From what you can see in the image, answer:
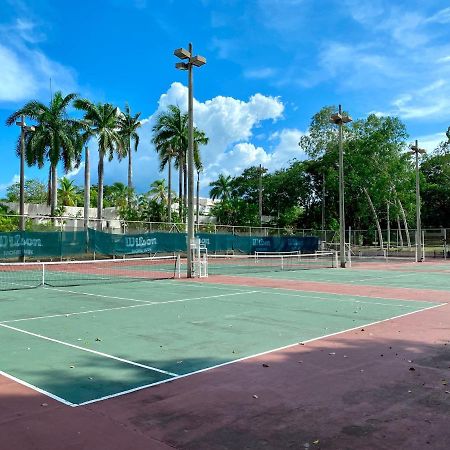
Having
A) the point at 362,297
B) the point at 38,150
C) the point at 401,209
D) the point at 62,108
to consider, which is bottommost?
the point at 362,297

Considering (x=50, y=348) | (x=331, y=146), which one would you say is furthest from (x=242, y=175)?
(x=50, y=348)

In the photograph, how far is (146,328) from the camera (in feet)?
30.0

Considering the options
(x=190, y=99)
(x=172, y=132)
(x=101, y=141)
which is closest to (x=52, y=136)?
(x=101, y=141)

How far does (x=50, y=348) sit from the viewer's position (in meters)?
7.46

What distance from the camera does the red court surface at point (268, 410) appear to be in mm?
4121

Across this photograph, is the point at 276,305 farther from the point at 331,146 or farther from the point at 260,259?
the point at 331,146

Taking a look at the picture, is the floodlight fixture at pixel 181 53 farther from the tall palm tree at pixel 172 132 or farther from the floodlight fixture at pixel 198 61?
the tall palm tree at pixel 172 132

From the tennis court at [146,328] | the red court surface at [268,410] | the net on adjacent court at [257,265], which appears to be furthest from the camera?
the net on adjacent court at [257,265]

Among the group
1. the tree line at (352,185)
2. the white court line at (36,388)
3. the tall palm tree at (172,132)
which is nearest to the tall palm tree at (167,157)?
the tall palm tree at (172,132)

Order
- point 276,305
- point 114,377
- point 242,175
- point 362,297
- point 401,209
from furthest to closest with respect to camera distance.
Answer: point 242,175 < point 401,209 < point 362,297 < point 276,305 < point 114,377

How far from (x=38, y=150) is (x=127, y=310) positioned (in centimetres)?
3158

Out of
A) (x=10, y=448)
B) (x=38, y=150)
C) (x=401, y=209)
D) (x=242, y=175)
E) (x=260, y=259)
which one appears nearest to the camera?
(x=10, y=448)

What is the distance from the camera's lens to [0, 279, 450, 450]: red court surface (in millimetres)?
4121

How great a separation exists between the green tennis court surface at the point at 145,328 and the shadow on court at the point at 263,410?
0.63 feet
